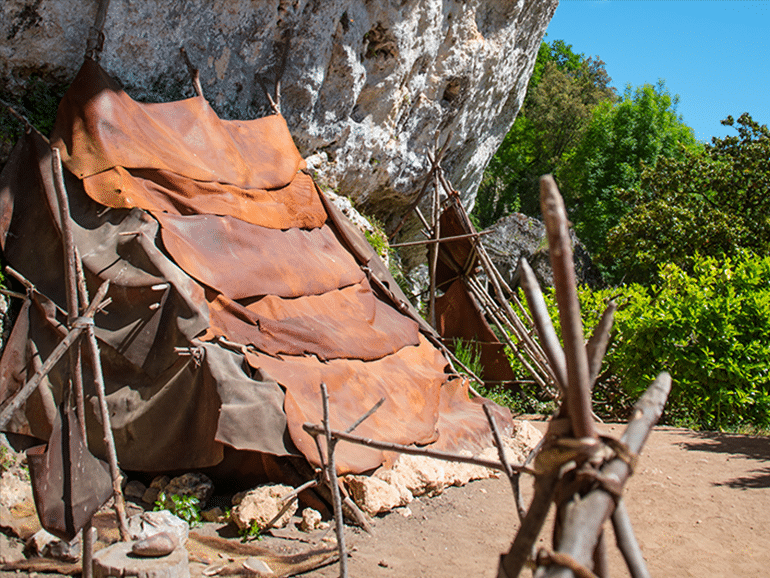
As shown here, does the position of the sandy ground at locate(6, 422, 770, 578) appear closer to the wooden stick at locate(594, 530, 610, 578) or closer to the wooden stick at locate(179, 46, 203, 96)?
the wooden stick at locate(594, 530, 610, 578)

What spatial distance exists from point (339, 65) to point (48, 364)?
18.7ft

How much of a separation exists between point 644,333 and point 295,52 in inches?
198

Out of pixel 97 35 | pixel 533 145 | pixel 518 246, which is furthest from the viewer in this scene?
pixel 533 145

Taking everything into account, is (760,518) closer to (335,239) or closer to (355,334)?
(355,334)

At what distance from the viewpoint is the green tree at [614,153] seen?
24297mm

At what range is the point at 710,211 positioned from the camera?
13727 millimetres

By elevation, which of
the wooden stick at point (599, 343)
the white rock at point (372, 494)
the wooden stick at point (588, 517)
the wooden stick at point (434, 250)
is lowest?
the white rock at point (372, 494)

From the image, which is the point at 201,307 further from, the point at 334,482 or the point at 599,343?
the point at 599,343

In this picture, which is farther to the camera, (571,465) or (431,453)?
(431,453)

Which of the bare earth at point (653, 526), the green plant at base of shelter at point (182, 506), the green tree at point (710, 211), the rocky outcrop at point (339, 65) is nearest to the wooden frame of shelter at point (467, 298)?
the rocky outcrop at point (339, 65)

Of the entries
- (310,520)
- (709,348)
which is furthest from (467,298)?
(310,520)

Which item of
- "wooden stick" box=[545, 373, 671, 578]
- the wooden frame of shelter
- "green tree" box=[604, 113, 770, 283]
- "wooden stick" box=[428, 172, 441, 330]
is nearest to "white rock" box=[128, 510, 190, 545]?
"wooden stick" box=[545, 373, 671, 578]

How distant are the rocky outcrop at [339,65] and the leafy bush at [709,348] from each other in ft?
13.9

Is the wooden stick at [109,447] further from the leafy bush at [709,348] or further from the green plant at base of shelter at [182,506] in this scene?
the leafy bush at [709,348]
